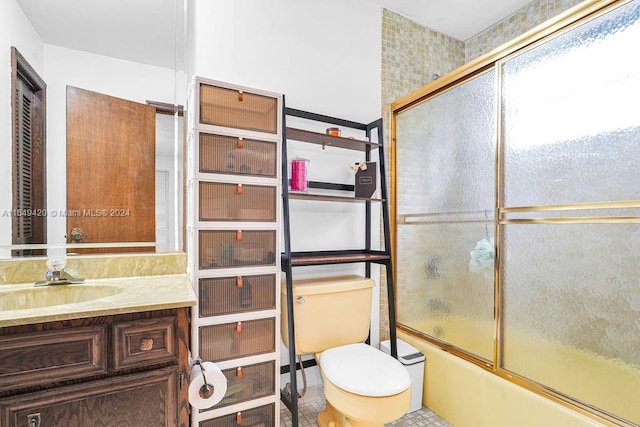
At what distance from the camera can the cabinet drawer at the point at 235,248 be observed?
1.37m

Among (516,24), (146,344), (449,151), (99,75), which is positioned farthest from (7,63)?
(516,24)

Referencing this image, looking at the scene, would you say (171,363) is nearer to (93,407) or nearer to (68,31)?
(93,407)

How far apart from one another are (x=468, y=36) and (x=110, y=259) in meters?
2.92

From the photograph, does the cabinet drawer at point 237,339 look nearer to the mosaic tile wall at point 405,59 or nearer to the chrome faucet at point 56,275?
the chrome faucet at point 56,275

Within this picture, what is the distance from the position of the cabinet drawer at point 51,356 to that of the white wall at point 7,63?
2.07ft

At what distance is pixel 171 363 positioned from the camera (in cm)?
101

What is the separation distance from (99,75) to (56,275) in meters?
0.86

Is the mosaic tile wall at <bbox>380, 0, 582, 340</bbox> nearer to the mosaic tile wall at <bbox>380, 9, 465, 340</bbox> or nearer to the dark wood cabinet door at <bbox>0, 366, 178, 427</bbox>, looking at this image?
the mosaic tile wall at <bbox>380, 9, 465, 340</bbox>

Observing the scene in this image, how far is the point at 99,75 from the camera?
1.37 meters

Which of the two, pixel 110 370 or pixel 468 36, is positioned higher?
pixel 468 36

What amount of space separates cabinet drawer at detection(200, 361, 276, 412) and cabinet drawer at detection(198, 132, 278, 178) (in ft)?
2.97

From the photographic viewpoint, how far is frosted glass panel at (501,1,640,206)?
117cm


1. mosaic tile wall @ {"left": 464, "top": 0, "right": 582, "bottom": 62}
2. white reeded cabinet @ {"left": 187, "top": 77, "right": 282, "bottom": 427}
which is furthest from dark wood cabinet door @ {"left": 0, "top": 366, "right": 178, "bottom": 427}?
mosaic tile wall @ {"left": 464, "top": 0, "right": 582, "bottom": 62}

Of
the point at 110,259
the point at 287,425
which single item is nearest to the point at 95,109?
the point at 110,259
